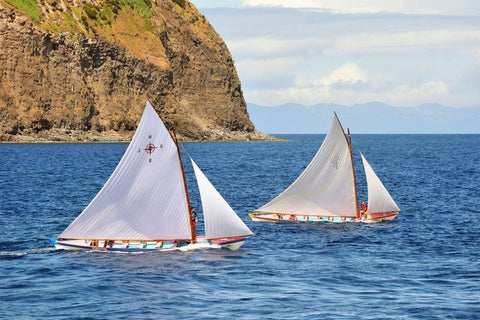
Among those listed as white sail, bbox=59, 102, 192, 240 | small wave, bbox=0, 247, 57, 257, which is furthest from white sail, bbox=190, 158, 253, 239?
small wave, bbox=0, 247, 57, 257

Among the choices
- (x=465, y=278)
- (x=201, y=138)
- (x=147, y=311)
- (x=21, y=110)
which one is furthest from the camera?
(x=201, y=138)

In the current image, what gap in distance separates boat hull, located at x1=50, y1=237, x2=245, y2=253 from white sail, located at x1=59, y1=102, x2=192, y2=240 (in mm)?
308

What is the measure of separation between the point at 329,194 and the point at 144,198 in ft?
54.3

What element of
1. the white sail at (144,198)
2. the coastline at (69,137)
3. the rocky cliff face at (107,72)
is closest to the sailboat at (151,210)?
the white sail at (144,198)

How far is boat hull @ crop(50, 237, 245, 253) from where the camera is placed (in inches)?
1401

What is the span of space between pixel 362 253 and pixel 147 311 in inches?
559

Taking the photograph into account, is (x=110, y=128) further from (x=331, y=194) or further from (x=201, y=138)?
(x=331, y=194)

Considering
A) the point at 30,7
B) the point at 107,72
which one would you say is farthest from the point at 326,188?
the point at 30,7

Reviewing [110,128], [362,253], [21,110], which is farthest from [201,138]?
[362,253]

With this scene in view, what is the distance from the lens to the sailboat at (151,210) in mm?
35000

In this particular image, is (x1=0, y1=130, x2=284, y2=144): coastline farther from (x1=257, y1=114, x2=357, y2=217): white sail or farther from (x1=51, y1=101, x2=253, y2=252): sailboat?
(x1=51, y1=101, x2=253, y2=252): sailboat

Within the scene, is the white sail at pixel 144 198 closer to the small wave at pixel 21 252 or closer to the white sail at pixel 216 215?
the white sail at pixel 216 215

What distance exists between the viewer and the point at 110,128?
152 m

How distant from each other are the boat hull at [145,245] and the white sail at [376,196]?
48.9 feet
